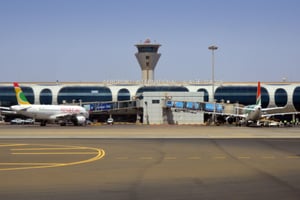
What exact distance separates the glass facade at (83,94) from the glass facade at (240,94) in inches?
1201

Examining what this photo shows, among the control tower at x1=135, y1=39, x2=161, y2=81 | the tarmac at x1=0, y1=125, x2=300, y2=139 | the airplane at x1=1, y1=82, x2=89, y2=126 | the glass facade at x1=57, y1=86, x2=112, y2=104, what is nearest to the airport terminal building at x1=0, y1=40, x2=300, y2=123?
the glass facade at x1=57, y1=86, x2=112, y2=104

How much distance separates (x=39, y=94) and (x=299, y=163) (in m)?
117

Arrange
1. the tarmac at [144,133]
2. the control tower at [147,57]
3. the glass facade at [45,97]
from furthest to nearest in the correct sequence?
the control tower at [147,57], the glass facade at [45,97], the tarmac at [144,133]

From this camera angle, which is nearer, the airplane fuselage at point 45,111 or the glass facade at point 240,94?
the airplane fuselage at point 45,111

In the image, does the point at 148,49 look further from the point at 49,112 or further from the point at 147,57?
the point at 49,112

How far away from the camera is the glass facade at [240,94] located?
5315 inches

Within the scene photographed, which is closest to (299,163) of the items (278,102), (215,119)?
(215,119)

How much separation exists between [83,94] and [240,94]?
43431mm

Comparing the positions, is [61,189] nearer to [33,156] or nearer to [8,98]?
[33,156]

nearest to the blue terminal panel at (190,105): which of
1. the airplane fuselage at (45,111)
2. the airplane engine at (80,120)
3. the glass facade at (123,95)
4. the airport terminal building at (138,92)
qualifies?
the airplane fuselage at (45,111)

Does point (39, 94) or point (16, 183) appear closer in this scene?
point (16, 183)

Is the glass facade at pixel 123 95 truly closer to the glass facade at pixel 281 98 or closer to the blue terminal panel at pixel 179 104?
the blue terminal panel at pixel 179 104

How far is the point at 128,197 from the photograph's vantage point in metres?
15.5

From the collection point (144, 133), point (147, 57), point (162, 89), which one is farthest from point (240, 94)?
point (144, 133)
